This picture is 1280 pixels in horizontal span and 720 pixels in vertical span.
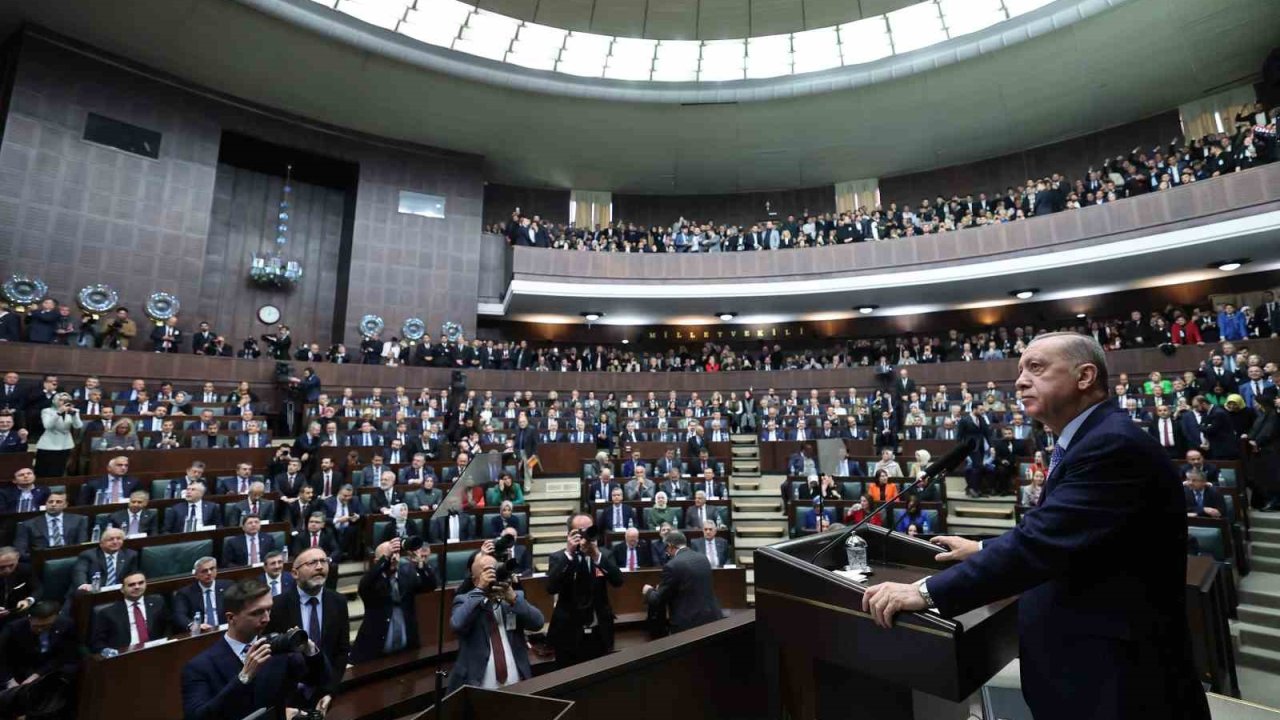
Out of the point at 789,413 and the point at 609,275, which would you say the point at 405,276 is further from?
the point at 789,413

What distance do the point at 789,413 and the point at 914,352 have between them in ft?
15.4

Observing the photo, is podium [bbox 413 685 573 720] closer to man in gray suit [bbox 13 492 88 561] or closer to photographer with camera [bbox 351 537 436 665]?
photographer with camera [bbox 351 537 436 665]

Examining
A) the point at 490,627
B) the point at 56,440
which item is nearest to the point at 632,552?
the point at 490,627

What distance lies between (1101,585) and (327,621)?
330 cm

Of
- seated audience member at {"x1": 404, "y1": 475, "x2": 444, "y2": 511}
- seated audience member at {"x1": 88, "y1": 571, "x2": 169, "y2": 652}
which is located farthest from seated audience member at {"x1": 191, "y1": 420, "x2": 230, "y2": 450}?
seated audience member at {"x1": 88, "y1": 571, "x2": 169, "y2": 652}

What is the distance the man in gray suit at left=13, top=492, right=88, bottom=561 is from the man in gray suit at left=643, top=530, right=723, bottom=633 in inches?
190

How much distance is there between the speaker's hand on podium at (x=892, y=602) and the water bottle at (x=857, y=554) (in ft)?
1.80

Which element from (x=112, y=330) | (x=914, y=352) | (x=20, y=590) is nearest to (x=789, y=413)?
(x=914, y=352)

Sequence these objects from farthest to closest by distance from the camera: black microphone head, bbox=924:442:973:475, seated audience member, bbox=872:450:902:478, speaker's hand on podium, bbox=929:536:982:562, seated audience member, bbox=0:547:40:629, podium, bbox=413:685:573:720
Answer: seated audience member, bbox=872:450:902:478 → seated audience member, bbox=0:547:40:629 → black microphone head, bbox=924:442:973:475 → speaker's hand on podium, bbox=929:536:982:562 → podium, bbox=413:685:573:720

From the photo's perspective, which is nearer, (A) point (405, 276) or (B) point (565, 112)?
(B) point (565, 112)

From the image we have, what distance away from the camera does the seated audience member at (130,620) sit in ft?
11.5

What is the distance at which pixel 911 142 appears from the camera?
14891 mm

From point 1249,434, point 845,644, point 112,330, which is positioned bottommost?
point 845,644

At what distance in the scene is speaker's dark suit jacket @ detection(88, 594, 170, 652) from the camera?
3.49 meters
